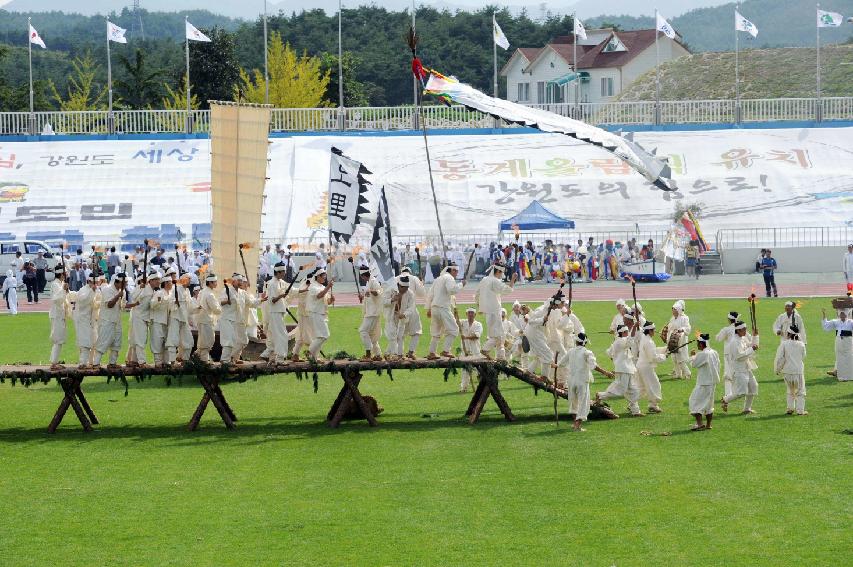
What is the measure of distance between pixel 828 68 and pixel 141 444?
66049 millimetres

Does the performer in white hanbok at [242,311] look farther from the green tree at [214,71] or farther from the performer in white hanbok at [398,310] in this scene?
the green tree at [214,71]

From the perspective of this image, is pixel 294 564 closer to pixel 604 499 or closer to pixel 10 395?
pixel 604 499

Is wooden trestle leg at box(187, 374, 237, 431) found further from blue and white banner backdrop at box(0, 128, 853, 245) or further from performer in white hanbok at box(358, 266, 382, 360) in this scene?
blue and white banner backdrop at box(0, 128, 853, 245)

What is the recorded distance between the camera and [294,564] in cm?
1226

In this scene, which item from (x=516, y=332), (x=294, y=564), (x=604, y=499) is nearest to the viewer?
(x=294, y=564)

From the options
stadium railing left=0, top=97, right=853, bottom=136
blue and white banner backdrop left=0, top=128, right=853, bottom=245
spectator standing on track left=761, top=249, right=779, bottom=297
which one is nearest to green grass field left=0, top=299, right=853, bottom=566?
spectator standing on track left=761, top=249, right=779, bottom=297

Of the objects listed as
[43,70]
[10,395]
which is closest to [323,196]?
[10,395]

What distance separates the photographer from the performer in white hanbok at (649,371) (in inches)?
786

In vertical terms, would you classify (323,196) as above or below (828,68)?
below

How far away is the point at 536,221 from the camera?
45.7 meters

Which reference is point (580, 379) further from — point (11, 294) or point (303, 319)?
point (11, 294)

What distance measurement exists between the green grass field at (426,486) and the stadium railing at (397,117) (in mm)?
33233

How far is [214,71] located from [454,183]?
24.6 meters

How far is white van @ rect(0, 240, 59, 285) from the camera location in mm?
42406
